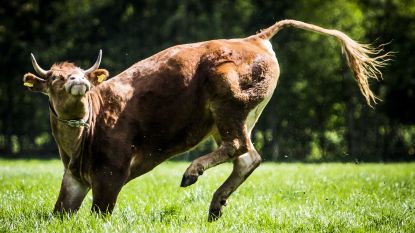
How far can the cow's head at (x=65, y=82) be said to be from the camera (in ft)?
20.3

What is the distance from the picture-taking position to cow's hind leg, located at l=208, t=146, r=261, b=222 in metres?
6.44

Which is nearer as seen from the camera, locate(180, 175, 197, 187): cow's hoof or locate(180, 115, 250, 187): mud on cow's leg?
locate(180, 175, 197, 187): cow's hoof

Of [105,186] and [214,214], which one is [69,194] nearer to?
[105,186]

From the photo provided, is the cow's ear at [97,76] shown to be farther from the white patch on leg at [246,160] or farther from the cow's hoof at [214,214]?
the cow's hoof at [214,214]

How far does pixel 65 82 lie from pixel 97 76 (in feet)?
1.70

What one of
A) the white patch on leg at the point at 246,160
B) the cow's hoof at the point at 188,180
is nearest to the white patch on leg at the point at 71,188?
the cow's hoof at the point at 188,180

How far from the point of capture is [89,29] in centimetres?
2936

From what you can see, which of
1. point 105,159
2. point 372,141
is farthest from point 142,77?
point 372,141

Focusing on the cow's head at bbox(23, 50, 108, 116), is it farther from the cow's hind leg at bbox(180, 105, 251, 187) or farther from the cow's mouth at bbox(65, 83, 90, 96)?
the cow's hind leg at bbox(180, 105, 251, 187)

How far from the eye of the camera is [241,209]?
7086mm

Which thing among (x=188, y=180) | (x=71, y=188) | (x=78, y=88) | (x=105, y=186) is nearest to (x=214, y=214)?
(x=188, y=180)

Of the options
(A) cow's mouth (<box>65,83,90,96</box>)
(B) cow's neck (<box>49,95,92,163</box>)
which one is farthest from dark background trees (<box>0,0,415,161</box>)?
(A) cow's mouth (<box>65,83,90,96</box>)

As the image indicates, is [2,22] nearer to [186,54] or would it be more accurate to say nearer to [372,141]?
[372,141]

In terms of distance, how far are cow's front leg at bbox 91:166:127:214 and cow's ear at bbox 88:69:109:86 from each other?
1.03 metres
